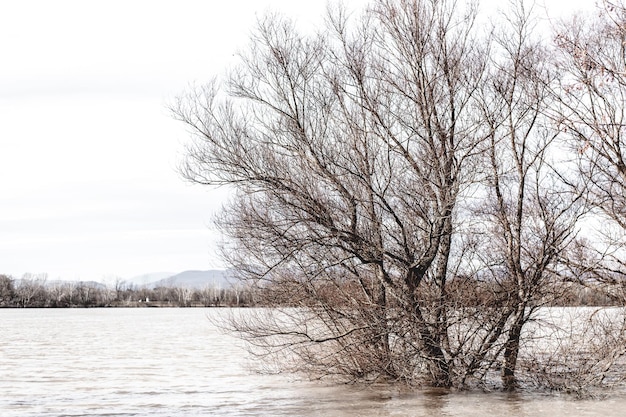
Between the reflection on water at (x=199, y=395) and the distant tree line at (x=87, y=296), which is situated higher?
the distant tree line at (x=87, y=296)

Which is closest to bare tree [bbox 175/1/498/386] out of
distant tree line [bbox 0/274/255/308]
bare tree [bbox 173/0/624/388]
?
bare tree [bbox 173/0/624/388]

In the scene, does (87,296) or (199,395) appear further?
Answer: (87,296)

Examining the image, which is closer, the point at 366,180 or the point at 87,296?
the point at 366,180

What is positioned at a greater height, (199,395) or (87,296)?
(87,296)

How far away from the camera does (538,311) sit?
16.9 metres

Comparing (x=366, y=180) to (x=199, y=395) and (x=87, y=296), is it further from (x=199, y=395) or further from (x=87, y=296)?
(x=87, y=296)

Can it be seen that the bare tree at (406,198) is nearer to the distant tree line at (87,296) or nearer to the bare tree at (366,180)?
the bare tree at (366,180)

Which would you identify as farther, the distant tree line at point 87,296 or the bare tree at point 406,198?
the distant tree line at point 87,296

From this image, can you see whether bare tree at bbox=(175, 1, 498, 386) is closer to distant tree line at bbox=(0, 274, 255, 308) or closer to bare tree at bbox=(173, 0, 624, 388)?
bare tree at bbox=(173, 0, 624, 388)

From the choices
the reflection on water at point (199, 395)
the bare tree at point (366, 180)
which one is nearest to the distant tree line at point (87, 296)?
the reflection on water at point (199, 395)

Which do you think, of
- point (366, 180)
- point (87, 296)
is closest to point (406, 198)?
point (366, 180)

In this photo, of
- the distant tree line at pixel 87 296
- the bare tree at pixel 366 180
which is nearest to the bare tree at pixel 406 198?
the bare tree at pixel 366 180

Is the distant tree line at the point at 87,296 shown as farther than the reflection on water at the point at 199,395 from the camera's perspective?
Yes

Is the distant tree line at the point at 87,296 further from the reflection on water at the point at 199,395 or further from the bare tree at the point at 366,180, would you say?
the bare tree at the point at 366,180
